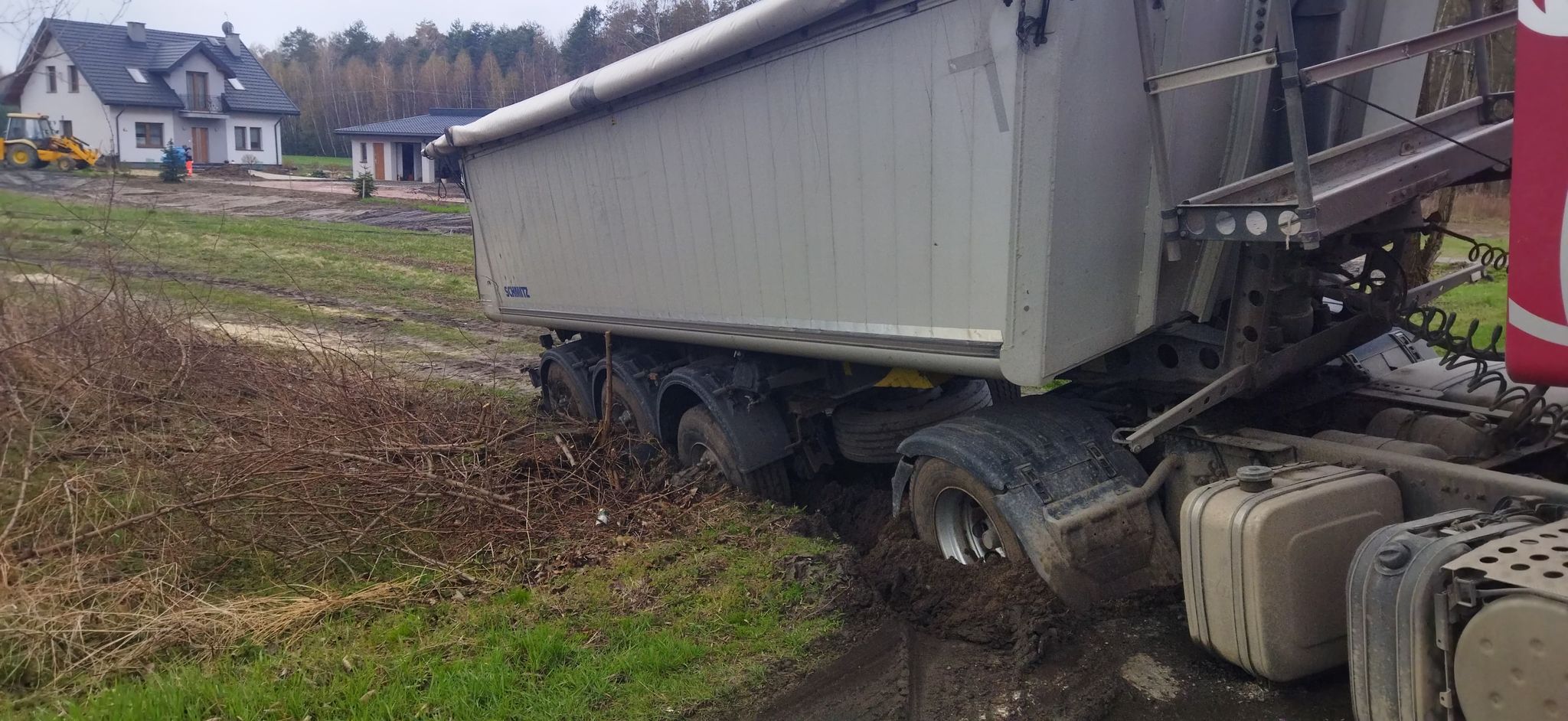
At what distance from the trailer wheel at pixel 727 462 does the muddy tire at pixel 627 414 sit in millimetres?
574

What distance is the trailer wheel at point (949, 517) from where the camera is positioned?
16.3 ft

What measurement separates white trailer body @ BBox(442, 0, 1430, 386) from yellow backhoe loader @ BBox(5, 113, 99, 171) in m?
35.2

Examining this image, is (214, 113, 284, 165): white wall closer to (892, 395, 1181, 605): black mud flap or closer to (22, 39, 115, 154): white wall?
(22, 39, 115, 154): white wall

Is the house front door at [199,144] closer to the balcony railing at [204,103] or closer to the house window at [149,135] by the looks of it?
the balcony railing at [204,103]

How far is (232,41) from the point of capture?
5362 cm

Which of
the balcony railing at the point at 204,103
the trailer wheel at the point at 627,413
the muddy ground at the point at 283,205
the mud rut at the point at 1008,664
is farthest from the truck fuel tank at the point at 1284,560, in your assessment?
the balcony railing at the point at 204,103

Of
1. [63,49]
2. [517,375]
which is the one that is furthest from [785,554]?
[63,49]

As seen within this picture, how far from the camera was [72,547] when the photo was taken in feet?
17.3

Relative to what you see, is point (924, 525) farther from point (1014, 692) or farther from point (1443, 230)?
point (1443, 230)

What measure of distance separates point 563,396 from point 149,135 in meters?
47.1

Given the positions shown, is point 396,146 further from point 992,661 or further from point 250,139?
point 992,661

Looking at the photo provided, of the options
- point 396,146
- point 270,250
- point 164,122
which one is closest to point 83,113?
point 164,122

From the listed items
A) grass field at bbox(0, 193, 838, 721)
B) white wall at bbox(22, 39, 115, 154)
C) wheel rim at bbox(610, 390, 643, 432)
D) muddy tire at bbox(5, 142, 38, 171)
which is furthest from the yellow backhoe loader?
grass field at bbox(0, 193, 838, 721)

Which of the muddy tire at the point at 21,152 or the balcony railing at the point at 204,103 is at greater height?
the balcony railing at the point at 204,103
